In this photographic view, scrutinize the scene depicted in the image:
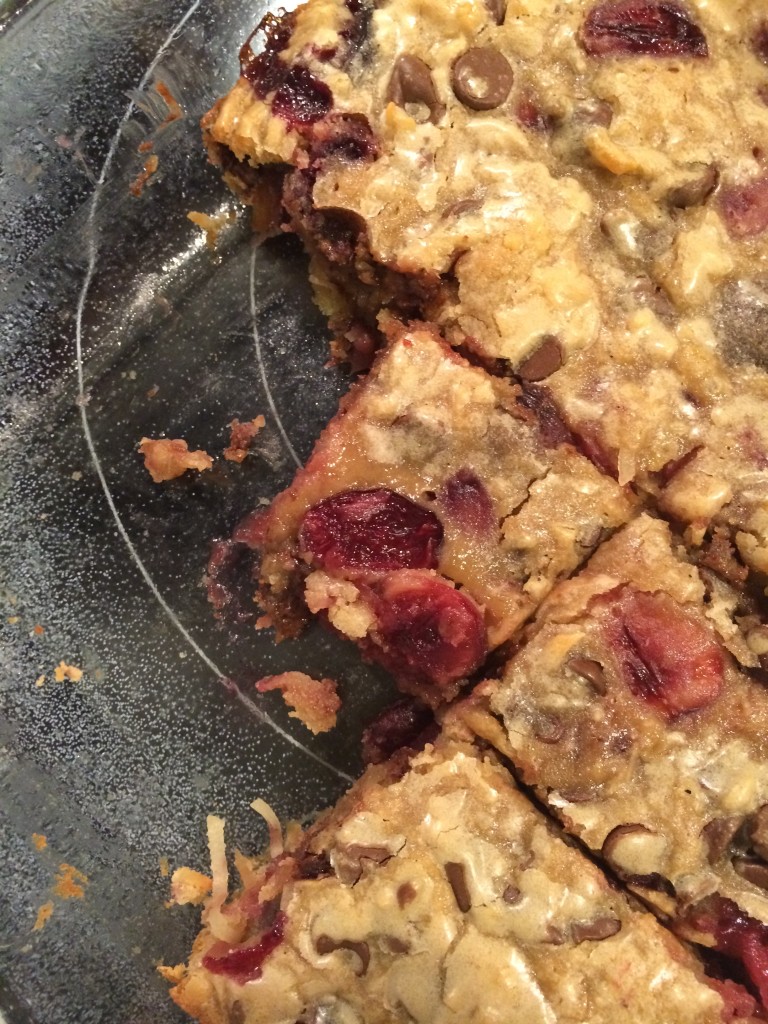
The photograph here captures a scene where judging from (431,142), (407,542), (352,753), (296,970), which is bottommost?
(352,753)

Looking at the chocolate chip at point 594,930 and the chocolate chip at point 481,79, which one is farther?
the chocolate chip at point 481,79

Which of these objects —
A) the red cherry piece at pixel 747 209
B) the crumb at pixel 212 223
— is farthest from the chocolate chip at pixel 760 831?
the crumb at pixel 212 223

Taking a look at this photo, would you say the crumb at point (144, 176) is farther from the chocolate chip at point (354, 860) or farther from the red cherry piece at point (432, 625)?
the chocolate chip at point (354, 860)

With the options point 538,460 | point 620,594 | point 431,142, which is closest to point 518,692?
point 620,594

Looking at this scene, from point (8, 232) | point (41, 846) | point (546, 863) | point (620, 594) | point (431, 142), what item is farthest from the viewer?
point (8, 232)

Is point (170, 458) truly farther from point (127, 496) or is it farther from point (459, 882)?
point (459, 882)

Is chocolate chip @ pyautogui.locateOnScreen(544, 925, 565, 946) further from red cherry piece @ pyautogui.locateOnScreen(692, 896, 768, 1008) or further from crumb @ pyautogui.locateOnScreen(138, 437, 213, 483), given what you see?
crumb @ pyautogui.locateOnScreen(138, 437, 213, 483)

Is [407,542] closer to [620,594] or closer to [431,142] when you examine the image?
[620,594]
